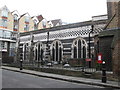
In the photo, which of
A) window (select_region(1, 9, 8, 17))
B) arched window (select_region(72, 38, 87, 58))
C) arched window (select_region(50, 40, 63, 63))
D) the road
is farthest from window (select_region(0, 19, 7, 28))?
the road

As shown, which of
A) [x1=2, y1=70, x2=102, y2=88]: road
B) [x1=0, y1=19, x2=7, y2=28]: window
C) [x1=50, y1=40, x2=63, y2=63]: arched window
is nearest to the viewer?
[x1=2, y1=70, x2=102, y2=88]: road

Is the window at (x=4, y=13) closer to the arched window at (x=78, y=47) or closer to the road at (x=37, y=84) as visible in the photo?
the arched window at (x=78, y=47)

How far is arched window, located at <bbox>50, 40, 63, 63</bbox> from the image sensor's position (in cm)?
2897

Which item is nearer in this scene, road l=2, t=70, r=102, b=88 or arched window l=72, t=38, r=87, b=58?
road l=2, t=70, r=102, b=88

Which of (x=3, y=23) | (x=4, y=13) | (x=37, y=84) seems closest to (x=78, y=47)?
(x=37, y=84)

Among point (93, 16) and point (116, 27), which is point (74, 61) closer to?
point (93, 16)

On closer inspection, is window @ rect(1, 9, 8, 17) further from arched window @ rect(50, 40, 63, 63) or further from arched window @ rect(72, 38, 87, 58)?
arched window @ rect(72, 38, 87, 58)

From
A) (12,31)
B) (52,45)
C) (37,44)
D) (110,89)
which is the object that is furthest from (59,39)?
(12,31)

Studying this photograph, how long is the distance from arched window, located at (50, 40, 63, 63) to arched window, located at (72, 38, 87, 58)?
121 inches

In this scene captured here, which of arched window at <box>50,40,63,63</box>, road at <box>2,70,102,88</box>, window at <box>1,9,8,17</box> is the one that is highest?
window at <box>1,9,8,17</box>

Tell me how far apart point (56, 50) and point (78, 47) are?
4726 millimetres

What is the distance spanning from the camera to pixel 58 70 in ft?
56.9

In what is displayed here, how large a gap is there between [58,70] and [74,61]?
5.68m

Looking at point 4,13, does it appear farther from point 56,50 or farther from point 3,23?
point 56,50
